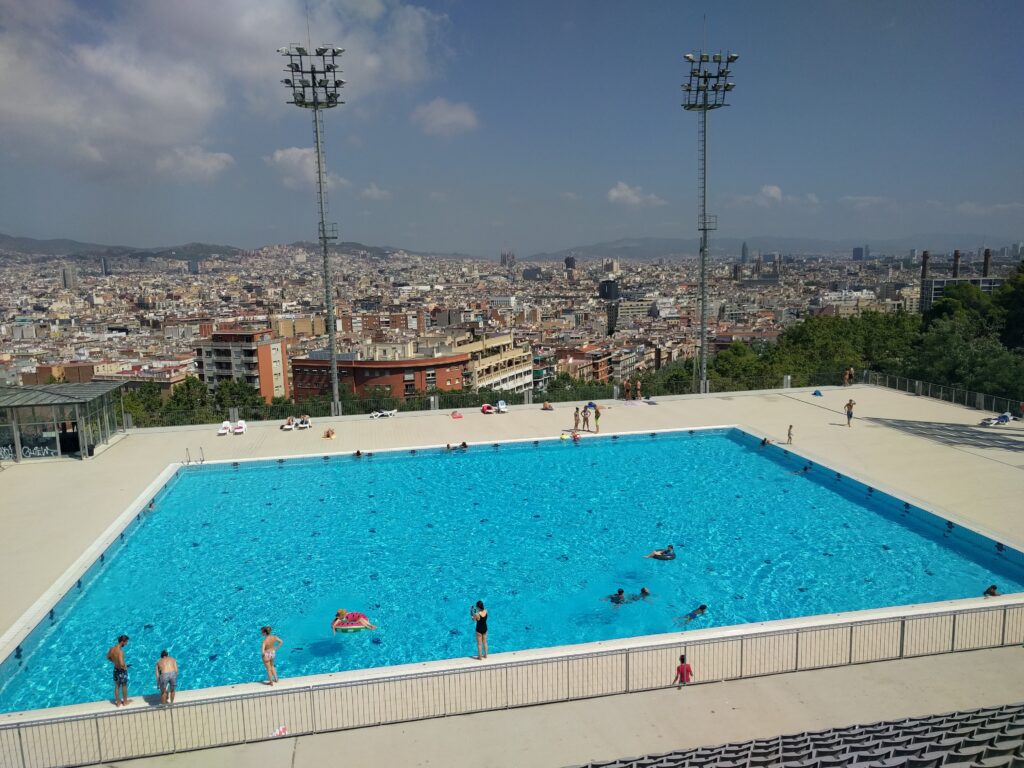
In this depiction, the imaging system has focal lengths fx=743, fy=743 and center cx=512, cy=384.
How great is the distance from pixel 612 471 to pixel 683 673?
392 inches

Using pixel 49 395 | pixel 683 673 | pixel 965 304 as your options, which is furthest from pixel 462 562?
pixel 965 304

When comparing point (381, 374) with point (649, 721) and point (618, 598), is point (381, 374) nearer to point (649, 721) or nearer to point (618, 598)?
point (618, 598)

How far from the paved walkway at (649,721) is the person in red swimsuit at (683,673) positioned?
→ 0.35ft

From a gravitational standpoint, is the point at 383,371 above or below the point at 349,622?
below

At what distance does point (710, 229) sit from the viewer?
23.3 m

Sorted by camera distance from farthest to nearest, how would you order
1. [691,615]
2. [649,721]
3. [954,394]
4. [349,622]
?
1. [954,394]
2. [691,615]
3. [349,622]
4. [649,721]

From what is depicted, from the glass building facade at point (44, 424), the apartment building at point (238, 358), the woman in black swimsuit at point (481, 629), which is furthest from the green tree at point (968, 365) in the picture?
the apartment building at point (238, 358)

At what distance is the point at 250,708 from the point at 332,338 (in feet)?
47.5

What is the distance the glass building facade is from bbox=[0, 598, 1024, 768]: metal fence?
12271mm

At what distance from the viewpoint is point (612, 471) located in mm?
17234

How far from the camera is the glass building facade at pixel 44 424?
16.9m

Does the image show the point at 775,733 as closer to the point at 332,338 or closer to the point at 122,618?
the point at 122,618

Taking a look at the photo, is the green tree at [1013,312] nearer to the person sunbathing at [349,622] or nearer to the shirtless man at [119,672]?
the person sunbathing at [349,622]

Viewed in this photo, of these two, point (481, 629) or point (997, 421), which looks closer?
point (481, 629)
